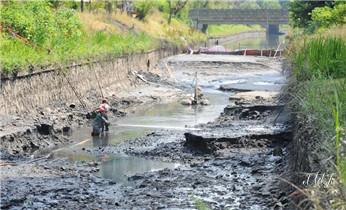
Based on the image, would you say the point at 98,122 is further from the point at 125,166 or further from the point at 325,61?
the point at 325,61

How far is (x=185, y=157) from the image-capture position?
47.9ft

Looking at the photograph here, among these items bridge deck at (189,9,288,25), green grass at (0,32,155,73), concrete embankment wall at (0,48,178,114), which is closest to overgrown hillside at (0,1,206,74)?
green grass at (0,32,155,73)

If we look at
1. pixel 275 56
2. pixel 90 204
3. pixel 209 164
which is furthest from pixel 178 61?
pixel 90 204

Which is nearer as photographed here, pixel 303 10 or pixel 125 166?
pixel 125 166

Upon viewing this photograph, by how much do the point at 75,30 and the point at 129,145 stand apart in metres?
14.9

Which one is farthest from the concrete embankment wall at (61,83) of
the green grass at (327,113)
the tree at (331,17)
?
the green grass at (327,113)

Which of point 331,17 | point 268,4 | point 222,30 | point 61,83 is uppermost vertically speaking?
point 268,4

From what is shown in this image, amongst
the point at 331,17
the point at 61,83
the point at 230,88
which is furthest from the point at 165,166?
the point at 230,88

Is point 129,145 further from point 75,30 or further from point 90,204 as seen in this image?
point 75,30

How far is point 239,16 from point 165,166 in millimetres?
64728

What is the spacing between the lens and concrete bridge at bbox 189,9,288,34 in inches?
2992

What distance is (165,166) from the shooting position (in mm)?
13977

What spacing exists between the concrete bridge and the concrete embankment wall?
Result: 142ft

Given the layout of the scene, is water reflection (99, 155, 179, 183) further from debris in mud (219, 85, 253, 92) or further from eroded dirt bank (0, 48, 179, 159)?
debris in mud (219, 85, 253, 92)
